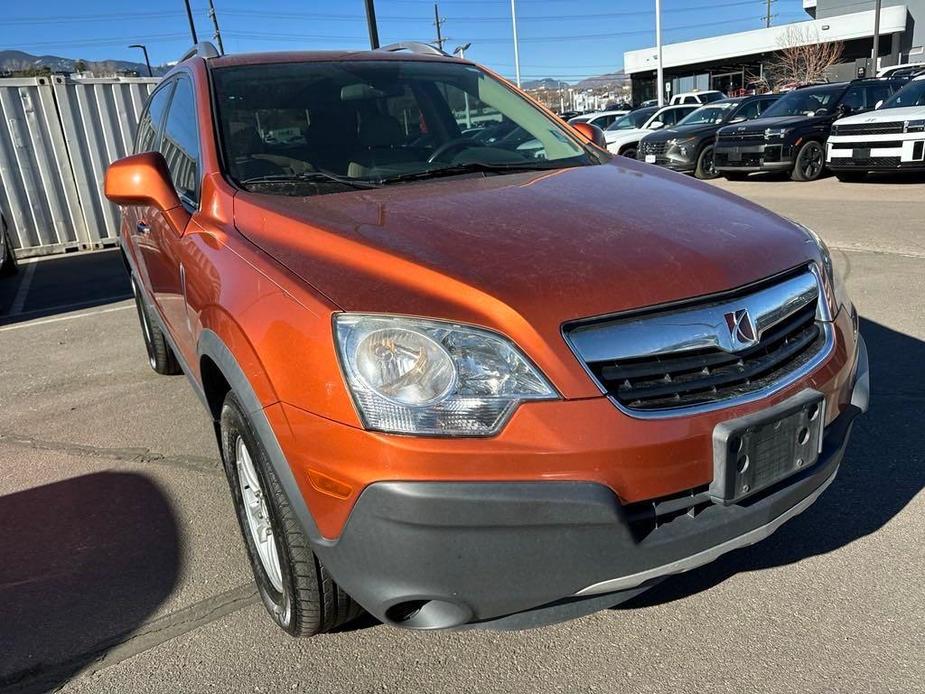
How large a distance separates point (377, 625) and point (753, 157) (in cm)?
1296

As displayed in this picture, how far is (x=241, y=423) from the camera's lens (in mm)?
2105

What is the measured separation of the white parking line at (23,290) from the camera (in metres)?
7.60

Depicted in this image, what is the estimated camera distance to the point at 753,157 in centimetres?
1318

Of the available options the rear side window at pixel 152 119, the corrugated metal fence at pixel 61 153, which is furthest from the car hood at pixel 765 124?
the rear side window at pixel 152 119

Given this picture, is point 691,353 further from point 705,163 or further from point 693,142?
point 705,163

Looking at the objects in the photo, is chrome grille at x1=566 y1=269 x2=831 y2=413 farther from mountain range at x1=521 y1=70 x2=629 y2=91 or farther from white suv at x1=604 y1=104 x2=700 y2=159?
mountain range at x1=521 y1=70 x2=629 y2=91

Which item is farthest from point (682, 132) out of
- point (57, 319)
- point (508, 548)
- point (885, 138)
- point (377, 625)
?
point (508, 548)

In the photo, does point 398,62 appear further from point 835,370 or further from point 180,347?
point 835,370

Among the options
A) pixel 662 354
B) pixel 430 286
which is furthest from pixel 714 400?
pixel 430 286

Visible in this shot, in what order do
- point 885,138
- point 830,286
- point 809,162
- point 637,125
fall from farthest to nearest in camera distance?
1. point 637,125
2. point 809,162
3. point 885,138
4. point 830,286

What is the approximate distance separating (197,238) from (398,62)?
1.51 metres

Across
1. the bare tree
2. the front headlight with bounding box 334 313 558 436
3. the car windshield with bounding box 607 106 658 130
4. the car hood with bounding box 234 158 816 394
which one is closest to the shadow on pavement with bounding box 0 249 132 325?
the car hood with bounding box 234 158 816 394

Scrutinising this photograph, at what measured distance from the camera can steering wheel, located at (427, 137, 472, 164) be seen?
2918mm

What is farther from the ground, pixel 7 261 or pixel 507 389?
pixel 507 389
